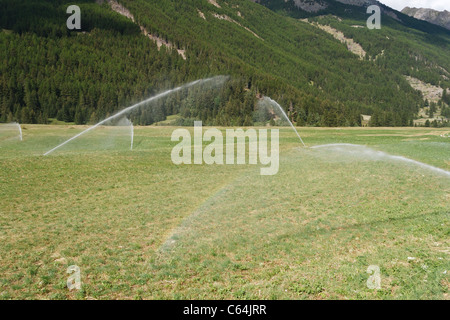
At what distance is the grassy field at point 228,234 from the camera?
919cm

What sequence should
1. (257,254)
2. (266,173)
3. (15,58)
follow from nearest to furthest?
(257,254) < (266,173) < (15,58)

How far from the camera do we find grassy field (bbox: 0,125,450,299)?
919 centimetres

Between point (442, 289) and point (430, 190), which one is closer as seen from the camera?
point (442, 289)

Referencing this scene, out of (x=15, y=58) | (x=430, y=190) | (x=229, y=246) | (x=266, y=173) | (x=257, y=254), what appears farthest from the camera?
(x=15, y=58)

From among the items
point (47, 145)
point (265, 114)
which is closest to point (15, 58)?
point (265, 114)

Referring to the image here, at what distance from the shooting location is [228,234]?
13750mm

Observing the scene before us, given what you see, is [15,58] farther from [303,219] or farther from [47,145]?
[303,219]

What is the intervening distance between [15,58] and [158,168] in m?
196

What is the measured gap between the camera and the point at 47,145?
52.4m
